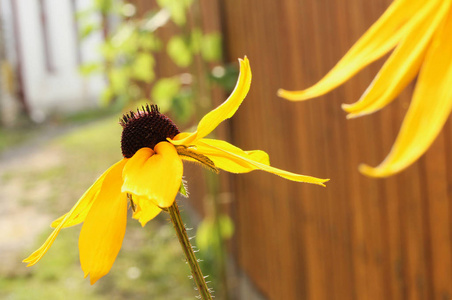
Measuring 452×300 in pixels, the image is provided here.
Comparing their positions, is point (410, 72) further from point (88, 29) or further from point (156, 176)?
point (88, 29)

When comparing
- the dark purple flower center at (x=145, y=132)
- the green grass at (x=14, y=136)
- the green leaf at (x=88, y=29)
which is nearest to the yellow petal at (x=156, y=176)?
the dark purple flower center at (x=145, y=132)

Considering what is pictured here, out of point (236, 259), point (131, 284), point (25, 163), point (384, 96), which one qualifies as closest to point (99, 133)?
point (25, 163)

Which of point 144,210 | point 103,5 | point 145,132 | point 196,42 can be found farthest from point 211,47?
point 144,210

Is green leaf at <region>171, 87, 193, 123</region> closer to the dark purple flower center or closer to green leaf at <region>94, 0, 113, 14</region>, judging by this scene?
green leaf at <region>94, 0, 113, 14</region>

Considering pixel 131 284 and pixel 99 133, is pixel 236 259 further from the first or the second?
pixel 99 133

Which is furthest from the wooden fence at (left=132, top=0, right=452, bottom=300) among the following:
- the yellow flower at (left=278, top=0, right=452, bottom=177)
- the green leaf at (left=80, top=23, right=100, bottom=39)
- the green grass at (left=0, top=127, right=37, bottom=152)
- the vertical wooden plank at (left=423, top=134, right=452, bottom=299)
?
the green grass at (left=0, top=127, right=37, bottom=152)
